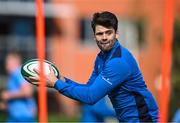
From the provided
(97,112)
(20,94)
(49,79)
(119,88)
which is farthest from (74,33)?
(49,79)

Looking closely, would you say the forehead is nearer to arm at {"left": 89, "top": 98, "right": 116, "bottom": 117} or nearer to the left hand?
the left hand

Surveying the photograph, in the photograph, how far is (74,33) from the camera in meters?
31.1

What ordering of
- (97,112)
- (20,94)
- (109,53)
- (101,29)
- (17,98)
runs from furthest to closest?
(17,98)
(20,94)
(97,112)
(109,53)
(101,29)

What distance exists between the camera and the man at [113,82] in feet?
25.9

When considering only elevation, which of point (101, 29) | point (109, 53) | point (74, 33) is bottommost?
point (74, 33)

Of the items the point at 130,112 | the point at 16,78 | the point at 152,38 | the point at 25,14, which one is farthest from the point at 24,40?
the point at 130,112

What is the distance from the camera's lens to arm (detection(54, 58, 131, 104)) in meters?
7.88

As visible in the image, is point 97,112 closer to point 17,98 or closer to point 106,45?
point 17,98

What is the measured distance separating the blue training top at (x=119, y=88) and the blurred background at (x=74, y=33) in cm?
1973

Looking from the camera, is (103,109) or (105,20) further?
(103,109)

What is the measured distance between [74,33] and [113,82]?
76.3 feet

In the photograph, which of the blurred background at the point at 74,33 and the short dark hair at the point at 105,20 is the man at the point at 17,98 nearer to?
the short dark hair at the point at 105,20

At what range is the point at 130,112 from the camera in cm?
815

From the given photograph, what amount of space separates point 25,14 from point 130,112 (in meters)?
22.1
